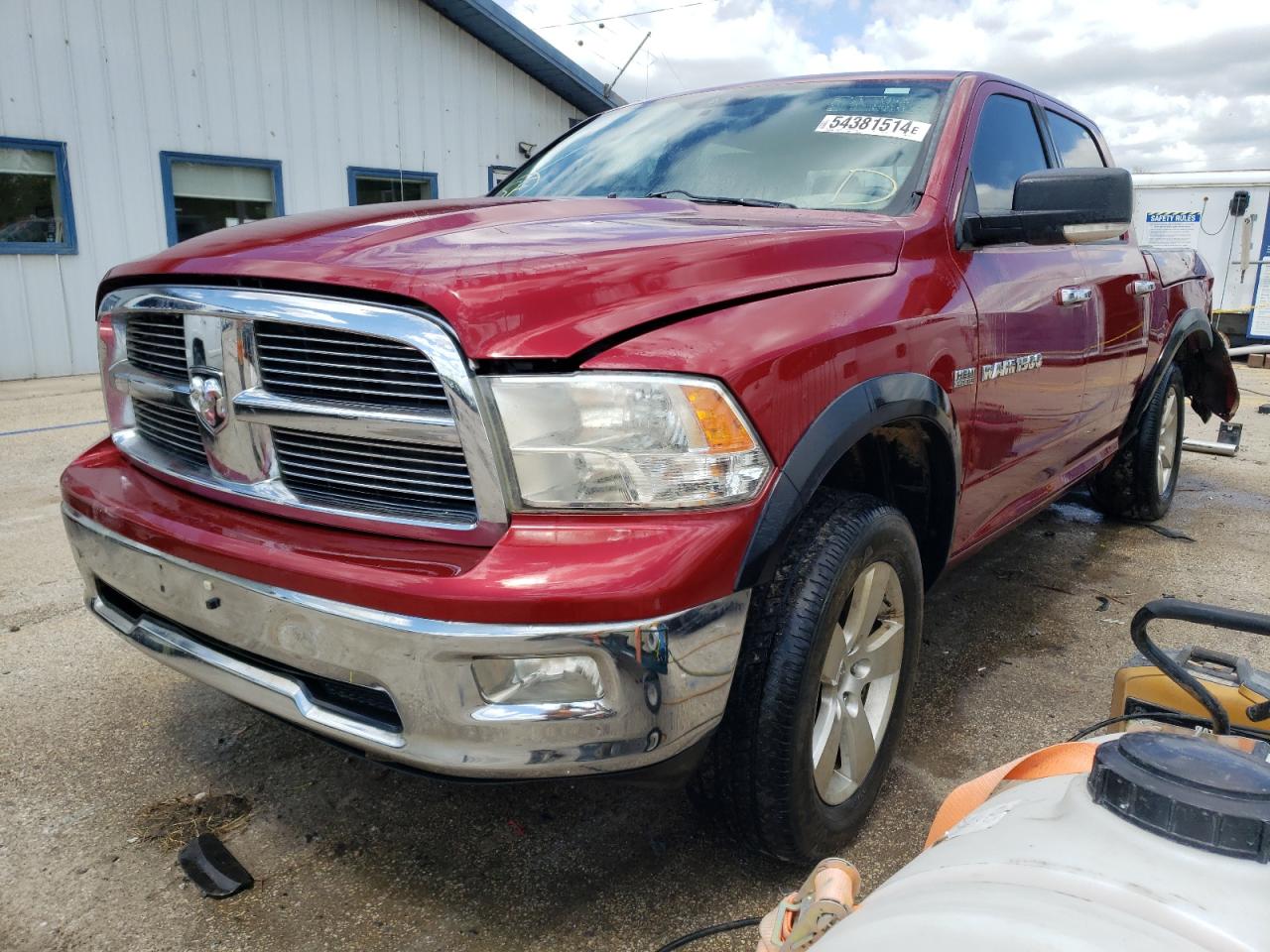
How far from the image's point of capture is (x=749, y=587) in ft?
5.33

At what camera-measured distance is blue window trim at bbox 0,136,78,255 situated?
900 centimetres

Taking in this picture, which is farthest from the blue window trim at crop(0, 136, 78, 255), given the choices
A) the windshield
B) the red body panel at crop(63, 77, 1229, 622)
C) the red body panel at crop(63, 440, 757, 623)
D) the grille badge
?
the red body panel at crop(63, 440, 757, 623)

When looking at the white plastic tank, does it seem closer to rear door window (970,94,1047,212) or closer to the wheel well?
the wheel well

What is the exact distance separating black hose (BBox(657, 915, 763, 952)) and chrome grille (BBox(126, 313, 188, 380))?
1.47 meters

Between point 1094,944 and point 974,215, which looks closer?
point 1094,944

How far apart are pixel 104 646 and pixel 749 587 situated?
243 centimetres

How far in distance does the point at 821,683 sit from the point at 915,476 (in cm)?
71

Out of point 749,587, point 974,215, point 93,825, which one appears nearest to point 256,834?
point 93,825

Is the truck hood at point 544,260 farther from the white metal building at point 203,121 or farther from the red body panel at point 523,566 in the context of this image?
the white metal building at point 203,121

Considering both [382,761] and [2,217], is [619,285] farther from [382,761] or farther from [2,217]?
[2,217]

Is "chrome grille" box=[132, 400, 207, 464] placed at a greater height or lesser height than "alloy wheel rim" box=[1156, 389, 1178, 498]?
greater

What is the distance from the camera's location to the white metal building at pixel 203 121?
9.15 m

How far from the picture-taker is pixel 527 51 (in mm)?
12586

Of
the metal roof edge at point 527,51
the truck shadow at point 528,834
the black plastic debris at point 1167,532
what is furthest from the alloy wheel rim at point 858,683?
the metal roof edge at point 527,51
